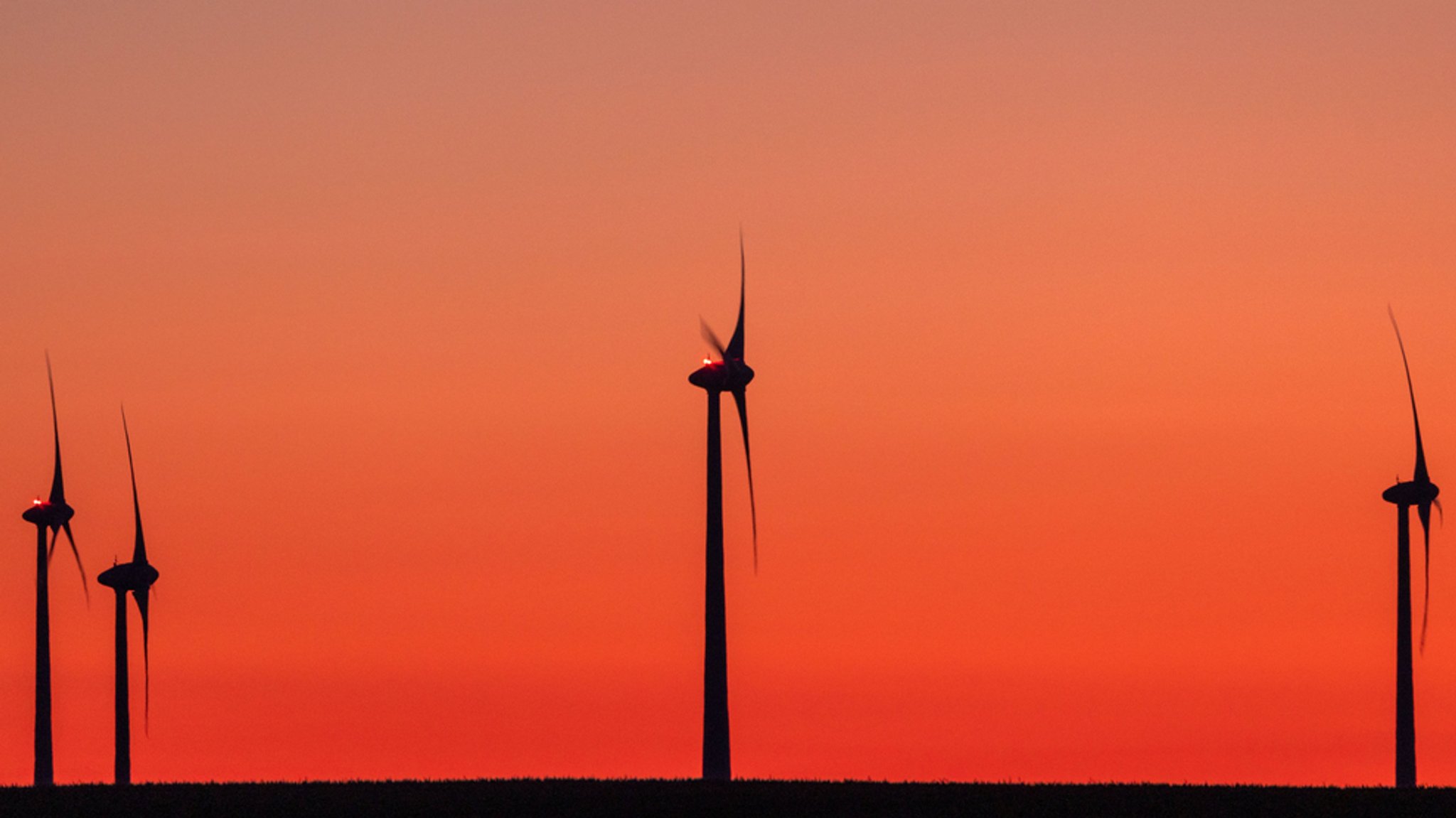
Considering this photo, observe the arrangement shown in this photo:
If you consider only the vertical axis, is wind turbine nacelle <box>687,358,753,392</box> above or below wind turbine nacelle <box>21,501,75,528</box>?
above

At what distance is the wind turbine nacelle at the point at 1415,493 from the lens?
126000 millimetres

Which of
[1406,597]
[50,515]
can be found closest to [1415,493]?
[1406,597]

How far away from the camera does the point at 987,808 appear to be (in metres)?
93.2

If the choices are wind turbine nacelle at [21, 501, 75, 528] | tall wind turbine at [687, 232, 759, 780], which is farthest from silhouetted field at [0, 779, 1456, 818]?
wind turbine nacelle at [21, 501, 75, 528]

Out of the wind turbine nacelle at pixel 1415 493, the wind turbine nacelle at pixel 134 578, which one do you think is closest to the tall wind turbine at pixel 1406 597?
the wind turbine nacelle at pixel 1415 493

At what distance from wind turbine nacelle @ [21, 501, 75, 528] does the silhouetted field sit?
40.0 metres

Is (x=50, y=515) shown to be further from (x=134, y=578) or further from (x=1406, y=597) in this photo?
(x=1406, y=597)

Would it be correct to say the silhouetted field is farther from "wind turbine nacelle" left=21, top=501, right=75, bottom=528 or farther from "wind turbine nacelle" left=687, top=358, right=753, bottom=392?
"wind turbine nacelle" left=21, top=501, right=75, bottom=528

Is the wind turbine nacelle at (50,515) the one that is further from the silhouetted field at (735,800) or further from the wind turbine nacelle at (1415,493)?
the wind turbine nacelle at (1415,493)

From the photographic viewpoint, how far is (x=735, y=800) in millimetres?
94438

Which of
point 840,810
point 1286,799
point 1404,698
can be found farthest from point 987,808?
point 1404,698

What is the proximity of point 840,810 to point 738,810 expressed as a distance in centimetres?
325

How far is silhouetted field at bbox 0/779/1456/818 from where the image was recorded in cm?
9312

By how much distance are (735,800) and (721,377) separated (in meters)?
21.5
